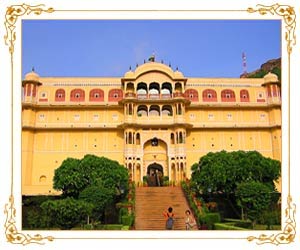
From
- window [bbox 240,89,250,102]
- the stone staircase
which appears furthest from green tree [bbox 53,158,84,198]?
window [bbox 240,89,250,102]

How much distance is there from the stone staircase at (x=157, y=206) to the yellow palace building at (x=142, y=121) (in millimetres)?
3507

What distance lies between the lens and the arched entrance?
23878mm

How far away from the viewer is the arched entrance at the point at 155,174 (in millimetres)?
23878

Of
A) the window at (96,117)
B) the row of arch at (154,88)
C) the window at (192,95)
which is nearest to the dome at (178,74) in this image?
the row of arch at (154,88)

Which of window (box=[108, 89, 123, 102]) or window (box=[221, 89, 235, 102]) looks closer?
window (box=[108, 89, 123, 102])

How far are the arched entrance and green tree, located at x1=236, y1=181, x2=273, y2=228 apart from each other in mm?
8316

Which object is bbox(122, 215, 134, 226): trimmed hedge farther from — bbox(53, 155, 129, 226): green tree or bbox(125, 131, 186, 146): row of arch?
bbox(125, 131, 186, 146): row of arch

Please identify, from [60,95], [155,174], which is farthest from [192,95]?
[60,95]

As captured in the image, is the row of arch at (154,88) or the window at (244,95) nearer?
the row of arch at (154,88)

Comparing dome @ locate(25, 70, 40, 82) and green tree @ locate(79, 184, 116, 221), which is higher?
dome @ locate(25, 70, 40, 82)

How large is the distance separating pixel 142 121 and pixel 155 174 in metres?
3.45

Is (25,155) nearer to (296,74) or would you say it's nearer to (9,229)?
(9,229)

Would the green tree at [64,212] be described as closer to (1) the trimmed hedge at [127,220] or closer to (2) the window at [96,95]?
(1) the trimmed hedge at [127,220]
